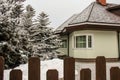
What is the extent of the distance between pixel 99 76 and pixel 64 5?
29.3m

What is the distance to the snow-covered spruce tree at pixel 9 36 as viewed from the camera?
32.5 ft

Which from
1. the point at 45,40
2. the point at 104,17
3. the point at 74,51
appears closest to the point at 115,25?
the point at 104,17

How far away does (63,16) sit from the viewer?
3106 cm

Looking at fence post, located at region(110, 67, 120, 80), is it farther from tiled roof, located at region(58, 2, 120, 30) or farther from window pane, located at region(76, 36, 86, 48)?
window pane, located at region(76, 36, 86, 48)

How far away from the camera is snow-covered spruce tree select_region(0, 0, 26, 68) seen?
992cm

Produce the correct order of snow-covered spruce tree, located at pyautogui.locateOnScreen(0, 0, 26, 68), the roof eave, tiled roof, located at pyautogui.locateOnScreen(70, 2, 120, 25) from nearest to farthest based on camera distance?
snow-covered spruce tree, located at pyautogui.locateOnScreen(0, 0, 26, 68) → the roof eave → tiled roof, located at pyautogui.locateOnScreen(70, 2, 120, 25)

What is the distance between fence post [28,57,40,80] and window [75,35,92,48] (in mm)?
18039

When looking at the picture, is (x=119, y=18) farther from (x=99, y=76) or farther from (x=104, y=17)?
(x=99, y=76)

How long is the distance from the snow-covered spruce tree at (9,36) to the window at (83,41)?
954cm

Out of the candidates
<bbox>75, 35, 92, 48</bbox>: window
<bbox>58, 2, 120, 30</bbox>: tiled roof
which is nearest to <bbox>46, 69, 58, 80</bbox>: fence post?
<bbox>58, 2, 120, 30</bbox>: tiled roof

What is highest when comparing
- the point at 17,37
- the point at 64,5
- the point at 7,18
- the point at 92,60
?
the point at 64,5

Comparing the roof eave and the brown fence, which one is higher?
the roof eave

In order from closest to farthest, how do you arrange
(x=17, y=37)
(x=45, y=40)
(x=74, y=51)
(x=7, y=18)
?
(x=7, y=18), (x=17, y=37), (x=45, y=40), (x=74, y=51)

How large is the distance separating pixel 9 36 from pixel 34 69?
8.96m
